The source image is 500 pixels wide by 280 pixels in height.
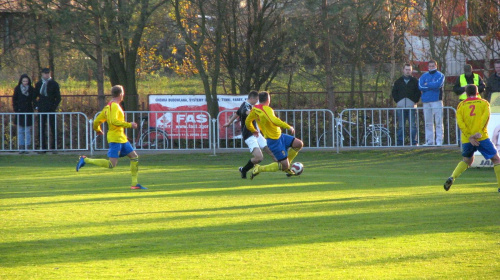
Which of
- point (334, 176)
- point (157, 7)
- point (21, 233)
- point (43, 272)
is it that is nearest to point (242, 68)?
point (157, 7)

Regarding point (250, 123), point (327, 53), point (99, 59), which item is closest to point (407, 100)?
Answer: point (327, 53)

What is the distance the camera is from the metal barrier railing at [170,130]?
67.4 ft

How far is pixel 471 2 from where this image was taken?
2392 cm

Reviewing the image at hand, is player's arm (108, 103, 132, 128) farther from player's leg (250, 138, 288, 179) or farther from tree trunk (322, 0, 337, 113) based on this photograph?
tree trunk (322, 0, 337, 113)

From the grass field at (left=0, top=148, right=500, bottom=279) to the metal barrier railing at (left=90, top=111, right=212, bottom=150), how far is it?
18.5 ft

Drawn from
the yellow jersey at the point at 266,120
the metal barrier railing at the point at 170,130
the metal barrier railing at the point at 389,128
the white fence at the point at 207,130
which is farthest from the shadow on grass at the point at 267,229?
the metal barrier railing at the point at 170,130

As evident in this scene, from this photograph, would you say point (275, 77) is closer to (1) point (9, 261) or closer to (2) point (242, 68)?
(2) point (242, 68)

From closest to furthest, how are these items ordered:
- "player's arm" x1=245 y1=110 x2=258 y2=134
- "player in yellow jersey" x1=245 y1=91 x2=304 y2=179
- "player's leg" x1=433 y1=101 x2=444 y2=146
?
"player in yellow jersey" x1=245 y1=91 x2=304 y2=179, "player's arm" x1=245 y1=110 x2=258 y2=134, "player's leg" x1=433 y1=101 x2=444 y2=146

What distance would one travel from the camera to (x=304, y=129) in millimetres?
20844

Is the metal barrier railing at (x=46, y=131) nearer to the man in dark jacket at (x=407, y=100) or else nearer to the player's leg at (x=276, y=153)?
the player's leg at (x=276, y=153)

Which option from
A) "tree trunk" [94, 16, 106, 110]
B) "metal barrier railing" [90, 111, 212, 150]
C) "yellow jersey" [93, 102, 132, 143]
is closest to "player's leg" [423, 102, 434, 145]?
"metal barrier railing" [90, 111, 212, 150]

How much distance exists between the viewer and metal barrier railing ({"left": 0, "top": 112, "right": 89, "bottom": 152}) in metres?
19.9

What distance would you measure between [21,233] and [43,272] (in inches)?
81.3

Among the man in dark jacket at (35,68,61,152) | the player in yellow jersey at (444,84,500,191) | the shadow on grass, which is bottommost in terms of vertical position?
the shadow on grass
